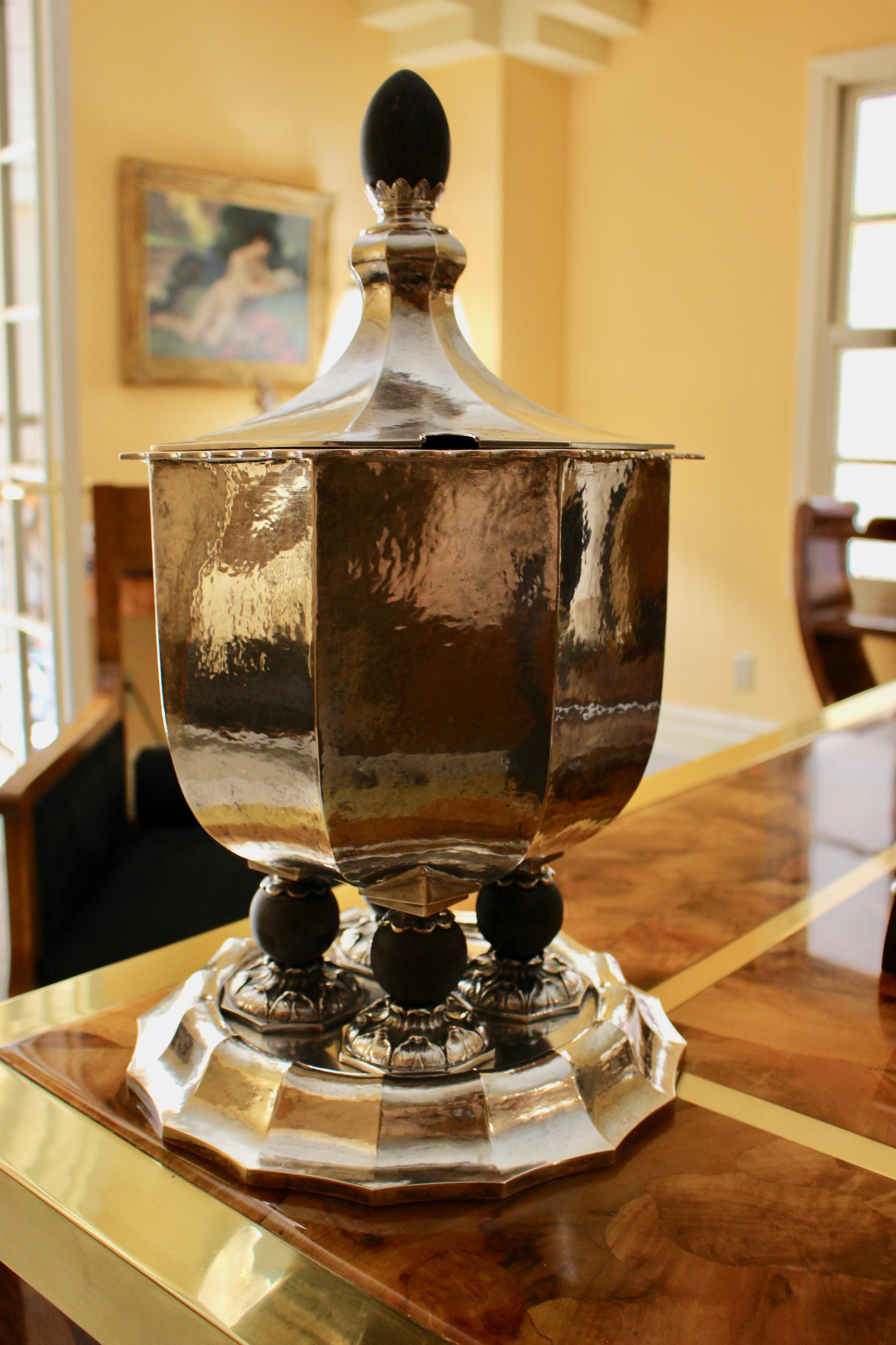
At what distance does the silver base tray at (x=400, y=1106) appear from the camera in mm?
406

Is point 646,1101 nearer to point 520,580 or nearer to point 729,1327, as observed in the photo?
point 729,1327

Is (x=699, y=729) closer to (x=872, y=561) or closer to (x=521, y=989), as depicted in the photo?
(x=872, y=561)

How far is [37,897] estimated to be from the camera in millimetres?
1108

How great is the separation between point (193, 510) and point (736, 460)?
355 centimetres

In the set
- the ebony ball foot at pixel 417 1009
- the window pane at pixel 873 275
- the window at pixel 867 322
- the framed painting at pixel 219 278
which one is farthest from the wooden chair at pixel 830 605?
the ebony ball foot at pixel 417 1009

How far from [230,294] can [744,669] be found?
2.08 metres

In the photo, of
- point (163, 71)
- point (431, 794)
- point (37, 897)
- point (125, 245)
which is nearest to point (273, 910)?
point (431, 794)

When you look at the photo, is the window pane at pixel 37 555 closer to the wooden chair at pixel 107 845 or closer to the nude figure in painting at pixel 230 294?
the wooden chair at pixel 107 845

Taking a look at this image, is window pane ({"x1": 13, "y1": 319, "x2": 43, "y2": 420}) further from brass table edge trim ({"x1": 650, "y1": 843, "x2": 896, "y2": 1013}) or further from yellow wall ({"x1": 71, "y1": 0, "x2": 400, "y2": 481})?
brass table edge trim ({"x1": 650, "y1": 843, "x2": 896, "y2": 1013})

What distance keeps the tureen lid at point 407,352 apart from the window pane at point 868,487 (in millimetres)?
3235

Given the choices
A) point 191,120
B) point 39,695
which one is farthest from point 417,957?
point 191,120

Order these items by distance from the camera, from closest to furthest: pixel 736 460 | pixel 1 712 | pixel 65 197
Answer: pixel 65 197 < pixel 1 712 < pixel 736 460

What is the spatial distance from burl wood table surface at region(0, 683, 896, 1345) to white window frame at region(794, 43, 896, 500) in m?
3.19

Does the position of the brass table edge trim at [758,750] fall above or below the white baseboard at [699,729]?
above
